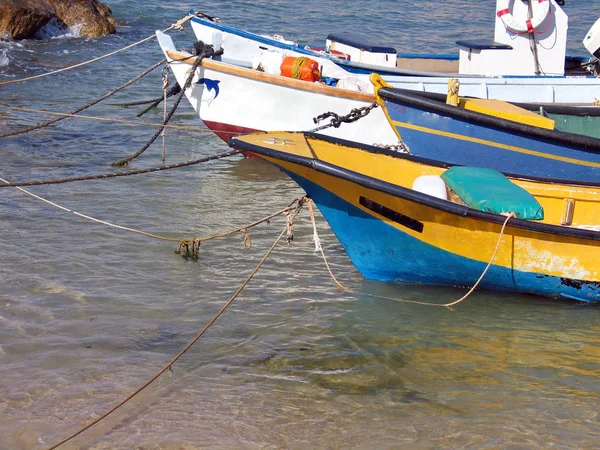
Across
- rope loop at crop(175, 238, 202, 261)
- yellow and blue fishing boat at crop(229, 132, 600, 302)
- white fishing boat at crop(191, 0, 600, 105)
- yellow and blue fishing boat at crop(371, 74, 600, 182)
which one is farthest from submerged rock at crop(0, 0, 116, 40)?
yellow and blue fishing boat at crop(229, 132, 600, 302)

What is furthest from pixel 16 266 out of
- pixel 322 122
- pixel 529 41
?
pixel 529 41


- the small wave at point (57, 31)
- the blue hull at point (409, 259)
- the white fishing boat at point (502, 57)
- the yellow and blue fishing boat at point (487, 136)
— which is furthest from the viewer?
the small wave at point (57, 31)

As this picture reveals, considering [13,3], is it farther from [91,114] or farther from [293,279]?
[293,279]

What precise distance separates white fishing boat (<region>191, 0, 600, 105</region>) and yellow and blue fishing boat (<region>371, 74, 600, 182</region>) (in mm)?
1764

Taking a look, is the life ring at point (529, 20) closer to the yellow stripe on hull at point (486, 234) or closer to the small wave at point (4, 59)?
the yellow stripe on hull at point (486, 234)

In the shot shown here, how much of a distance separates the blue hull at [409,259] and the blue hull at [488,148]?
1.91 meters

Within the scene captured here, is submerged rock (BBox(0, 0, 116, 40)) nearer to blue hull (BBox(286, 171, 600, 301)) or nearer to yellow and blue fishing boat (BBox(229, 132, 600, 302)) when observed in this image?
yellow and blue fishing boat (BBox(229, 132, 600, 302))

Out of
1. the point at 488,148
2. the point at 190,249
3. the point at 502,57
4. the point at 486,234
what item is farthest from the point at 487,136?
the point at 502,57

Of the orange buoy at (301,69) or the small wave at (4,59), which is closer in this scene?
the orange buoy at (301,69)

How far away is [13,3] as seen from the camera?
56.2 ft

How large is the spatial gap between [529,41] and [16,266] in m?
7.63

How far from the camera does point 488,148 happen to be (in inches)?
322

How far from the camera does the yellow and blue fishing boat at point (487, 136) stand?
791 centimetres

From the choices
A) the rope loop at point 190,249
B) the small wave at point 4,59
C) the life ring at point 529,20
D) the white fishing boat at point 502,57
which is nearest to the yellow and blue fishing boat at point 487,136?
the white fishing boat at point 502,57
